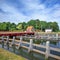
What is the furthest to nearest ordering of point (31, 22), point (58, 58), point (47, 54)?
1. point (31, 22)
2. point (47, 54)
3. point (58, 58)

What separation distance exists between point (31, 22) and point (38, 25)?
13.9 metres

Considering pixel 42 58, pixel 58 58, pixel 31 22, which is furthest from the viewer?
pixel 31 22

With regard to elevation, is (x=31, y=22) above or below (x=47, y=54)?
above

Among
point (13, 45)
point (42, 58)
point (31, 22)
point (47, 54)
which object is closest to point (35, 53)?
point (42, 58)

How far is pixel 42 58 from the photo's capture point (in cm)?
1372

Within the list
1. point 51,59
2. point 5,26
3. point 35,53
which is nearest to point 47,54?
point 51,59

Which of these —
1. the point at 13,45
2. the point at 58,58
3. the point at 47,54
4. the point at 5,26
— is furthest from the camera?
the point at 5,26

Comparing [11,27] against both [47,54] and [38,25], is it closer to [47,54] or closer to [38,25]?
[38,25]

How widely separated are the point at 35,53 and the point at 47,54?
10.8 feet

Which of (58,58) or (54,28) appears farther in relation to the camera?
(54,28)

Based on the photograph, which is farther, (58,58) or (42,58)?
(42,58)

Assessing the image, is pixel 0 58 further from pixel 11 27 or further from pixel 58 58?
pixel 11 27

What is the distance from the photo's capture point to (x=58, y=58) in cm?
1156

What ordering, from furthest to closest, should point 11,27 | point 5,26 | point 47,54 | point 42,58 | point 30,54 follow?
1. point 11,27
2. point 5,26
3. point 30,54
4. point 42,58
5. point 47,54
